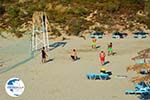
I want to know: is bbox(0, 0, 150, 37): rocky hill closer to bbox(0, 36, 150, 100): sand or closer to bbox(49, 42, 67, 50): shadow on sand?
bbox(49, 42, 67, 50): shadow on sand

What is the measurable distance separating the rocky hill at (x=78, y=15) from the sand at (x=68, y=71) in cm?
447

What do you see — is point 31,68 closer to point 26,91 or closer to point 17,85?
point 26,91

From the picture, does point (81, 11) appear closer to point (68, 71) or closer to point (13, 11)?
point (13, 11)

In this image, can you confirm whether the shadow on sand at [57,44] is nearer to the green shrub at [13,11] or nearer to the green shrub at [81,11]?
the green shrub at [81,11]

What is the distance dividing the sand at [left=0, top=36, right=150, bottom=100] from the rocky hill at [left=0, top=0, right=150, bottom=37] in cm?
447

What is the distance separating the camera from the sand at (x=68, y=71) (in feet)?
67.3

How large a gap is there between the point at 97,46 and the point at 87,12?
13.0 metres

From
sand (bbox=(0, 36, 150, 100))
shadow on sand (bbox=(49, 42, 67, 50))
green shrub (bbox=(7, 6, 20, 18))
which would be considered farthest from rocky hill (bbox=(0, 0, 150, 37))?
sand (bbox=(0, 36, 150, 100))

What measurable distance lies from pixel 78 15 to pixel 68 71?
20.9 m

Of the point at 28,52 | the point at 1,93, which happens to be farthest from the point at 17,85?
the point at 28,52

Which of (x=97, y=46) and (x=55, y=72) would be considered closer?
(x=55, y=72)

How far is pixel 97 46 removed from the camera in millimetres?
34688

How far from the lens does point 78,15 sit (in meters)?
46.3

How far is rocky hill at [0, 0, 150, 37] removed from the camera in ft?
138
